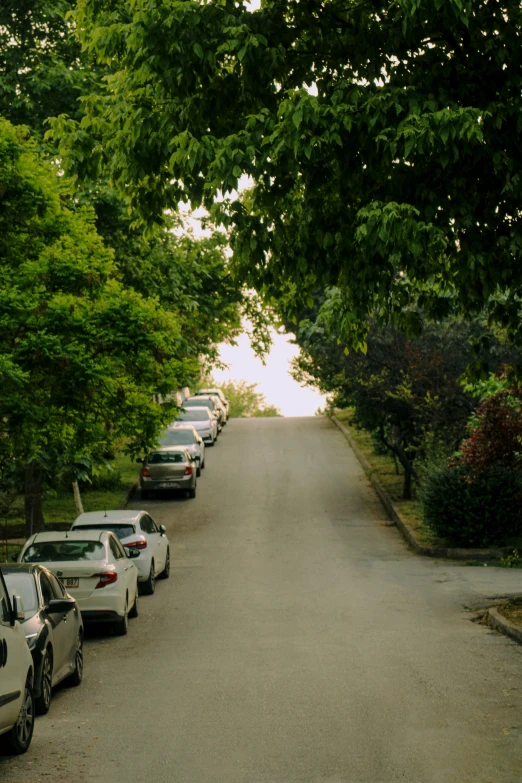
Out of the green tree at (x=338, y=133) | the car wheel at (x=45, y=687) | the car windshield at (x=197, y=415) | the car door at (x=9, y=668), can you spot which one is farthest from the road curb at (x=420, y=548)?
the car door at (x=9, y=668)

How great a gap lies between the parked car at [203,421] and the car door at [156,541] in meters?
28.1

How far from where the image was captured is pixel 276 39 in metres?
11.9

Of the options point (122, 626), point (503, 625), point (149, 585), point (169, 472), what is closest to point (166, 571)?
point (149, 585)

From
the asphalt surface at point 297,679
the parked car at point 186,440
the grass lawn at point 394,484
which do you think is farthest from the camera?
the parked car at point 186,440

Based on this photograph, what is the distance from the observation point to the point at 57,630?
38.2ft

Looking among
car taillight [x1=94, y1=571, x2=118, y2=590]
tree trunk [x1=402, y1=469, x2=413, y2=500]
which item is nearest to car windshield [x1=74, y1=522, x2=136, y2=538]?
car taillight [x1=94, y1=571, x2=118, y2=590]

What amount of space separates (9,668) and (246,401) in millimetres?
111474

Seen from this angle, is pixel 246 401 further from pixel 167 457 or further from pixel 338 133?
pixel 338 133

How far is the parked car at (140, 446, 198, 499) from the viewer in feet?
122

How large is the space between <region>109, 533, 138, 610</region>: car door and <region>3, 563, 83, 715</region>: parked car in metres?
3.53

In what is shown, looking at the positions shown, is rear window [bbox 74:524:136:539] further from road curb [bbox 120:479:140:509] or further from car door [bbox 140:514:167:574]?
road curb [bbox 120:479:140:509]

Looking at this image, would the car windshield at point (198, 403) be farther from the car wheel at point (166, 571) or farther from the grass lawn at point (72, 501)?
the car wheel at point (166, 571)

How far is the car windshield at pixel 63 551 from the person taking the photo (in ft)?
53.1

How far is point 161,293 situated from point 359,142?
1879cm
